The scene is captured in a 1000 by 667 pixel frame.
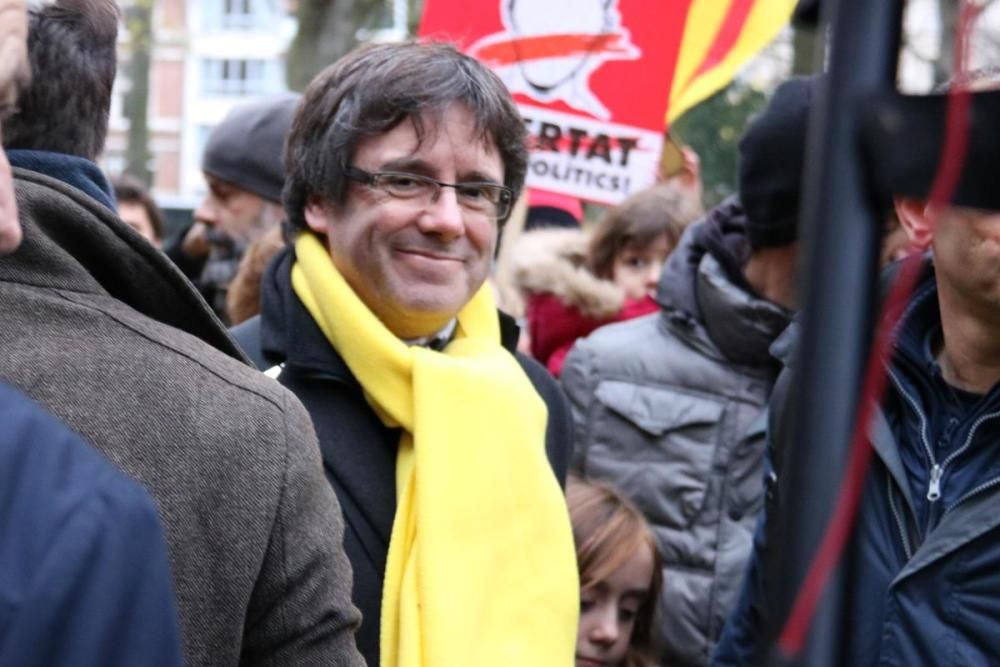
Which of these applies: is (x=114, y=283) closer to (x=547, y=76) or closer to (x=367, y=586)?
(x=367, y=586)

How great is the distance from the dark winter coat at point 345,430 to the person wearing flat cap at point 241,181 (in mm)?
2019

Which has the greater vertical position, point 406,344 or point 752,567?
point 406,344

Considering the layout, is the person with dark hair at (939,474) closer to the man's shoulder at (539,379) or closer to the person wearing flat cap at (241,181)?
the man's shoulder at (539,379)

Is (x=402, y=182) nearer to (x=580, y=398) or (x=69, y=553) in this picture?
(x=580, y=398)

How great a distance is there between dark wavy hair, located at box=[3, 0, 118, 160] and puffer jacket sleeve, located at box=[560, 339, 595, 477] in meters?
2.37

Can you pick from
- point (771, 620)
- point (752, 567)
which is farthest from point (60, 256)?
point (752, 567)

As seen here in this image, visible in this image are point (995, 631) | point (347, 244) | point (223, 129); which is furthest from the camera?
point (223, 129)

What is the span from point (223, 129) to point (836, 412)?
175 inches

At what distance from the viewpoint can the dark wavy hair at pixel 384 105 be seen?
2.97 m

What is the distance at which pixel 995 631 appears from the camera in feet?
8.07

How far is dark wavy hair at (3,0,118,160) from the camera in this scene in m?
2.01

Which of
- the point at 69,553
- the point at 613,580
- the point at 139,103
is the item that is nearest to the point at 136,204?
the point at 613,580

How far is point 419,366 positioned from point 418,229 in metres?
0.25

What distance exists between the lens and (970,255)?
2422 mm
